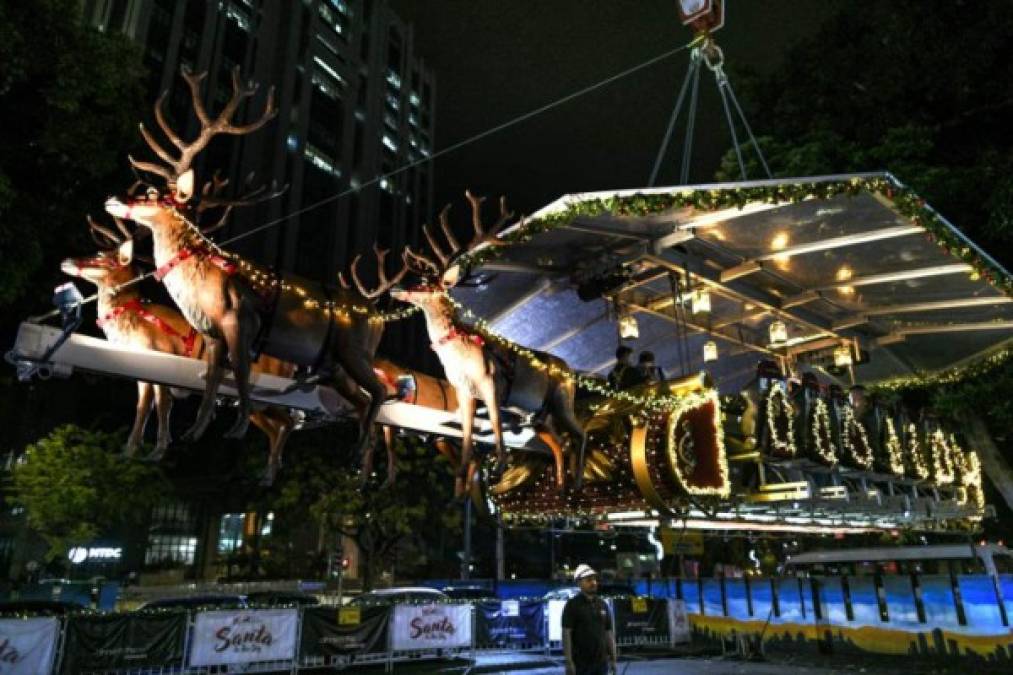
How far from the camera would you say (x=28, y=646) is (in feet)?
30.2

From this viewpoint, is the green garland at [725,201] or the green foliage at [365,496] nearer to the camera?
the green garland at [725,201]

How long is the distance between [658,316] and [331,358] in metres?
6.27

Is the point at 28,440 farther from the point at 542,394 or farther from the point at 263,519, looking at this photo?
the point at 542,394

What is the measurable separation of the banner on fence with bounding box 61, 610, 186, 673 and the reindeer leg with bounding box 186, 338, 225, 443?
7.21 m

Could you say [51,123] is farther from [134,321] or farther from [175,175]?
[134,321]

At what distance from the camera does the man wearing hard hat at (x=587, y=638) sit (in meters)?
5.96

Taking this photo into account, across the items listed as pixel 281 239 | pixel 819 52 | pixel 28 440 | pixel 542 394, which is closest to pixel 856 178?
pixel 542 394

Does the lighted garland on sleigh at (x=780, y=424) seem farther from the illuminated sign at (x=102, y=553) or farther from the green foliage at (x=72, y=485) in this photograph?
the illuminated sign at (x=102, y=553)

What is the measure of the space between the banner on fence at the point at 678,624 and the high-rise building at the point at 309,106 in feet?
103

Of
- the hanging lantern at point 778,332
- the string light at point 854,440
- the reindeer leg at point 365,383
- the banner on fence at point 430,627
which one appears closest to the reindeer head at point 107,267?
the reindeer leg at point 365,383

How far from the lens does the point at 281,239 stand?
53875mm

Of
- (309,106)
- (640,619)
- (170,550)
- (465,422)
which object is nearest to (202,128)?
(465,422)

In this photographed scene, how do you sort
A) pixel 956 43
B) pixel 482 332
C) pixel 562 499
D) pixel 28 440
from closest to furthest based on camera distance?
pixel 482 332 < pixel 562 499 < pixel 956 43 < pixel 28 440

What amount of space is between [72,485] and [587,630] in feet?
83.3
